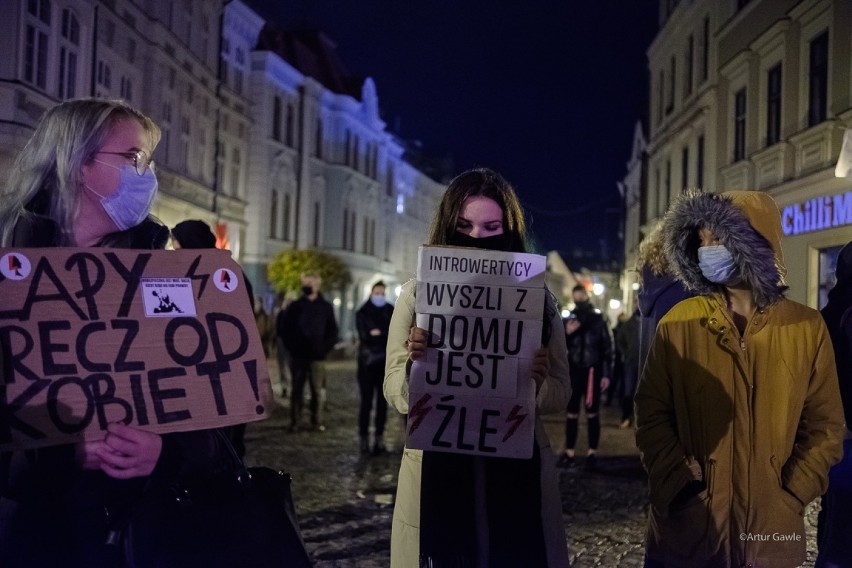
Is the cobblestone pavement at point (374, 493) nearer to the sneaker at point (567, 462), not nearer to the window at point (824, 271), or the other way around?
the sneaker at point (567, 462)

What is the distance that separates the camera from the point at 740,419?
2975mm

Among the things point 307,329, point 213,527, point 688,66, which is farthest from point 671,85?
point 213,527

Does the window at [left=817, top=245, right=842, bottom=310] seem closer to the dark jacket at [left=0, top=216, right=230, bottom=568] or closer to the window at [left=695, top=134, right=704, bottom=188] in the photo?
the window at [left=695, top=134, right=704, bottom=188]

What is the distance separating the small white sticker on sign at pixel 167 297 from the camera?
7.65 ft

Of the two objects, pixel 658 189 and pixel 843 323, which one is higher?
pixel 658 189

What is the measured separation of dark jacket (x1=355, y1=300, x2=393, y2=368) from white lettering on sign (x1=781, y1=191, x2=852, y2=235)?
22.8ft

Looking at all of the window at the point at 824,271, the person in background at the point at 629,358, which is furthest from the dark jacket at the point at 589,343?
the window at the point at 824,271

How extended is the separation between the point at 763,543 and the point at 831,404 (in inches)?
21.0

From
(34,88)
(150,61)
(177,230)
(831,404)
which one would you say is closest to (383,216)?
(150,61)

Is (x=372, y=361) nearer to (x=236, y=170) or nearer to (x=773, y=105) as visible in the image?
(x=773, y=105)

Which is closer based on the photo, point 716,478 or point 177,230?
point 716,478

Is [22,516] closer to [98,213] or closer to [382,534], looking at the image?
[98,213]

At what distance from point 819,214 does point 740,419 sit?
535 inches

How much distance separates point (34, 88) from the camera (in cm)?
1638
